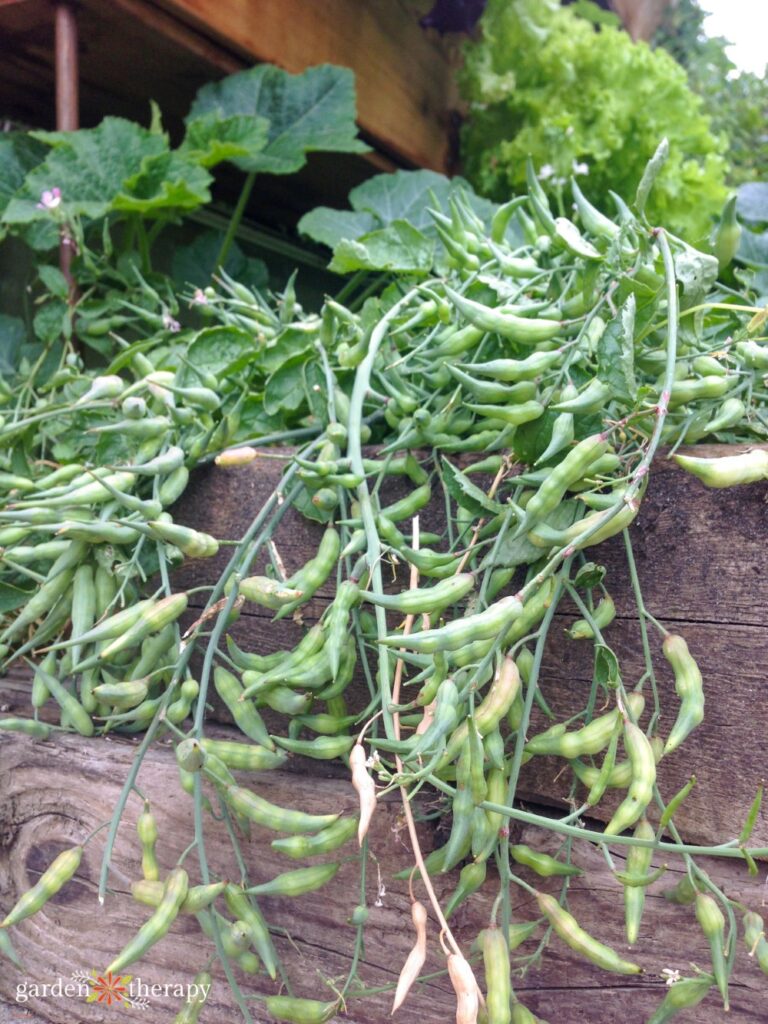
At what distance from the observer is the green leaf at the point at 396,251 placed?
3.03 ft

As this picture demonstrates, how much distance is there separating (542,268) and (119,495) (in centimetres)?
39

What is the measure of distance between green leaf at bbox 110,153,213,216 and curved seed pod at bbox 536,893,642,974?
1.00m

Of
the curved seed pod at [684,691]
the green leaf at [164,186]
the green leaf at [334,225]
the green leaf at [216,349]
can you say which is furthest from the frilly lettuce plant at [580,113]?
the curved seed pod at [684,691]

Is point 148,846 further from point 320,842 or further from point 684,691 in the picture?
point 684,691

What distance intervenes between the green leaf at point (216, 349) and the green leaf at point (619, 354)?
17.4 inches

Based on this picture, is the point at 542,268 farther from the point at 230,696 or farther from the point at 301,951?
the point at 301,951

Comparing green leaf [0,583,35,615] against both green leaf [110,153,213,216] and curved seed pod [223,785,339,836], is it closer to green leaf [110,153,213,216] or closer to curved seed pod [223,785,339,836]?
curved seed pod [223,785,339,836]

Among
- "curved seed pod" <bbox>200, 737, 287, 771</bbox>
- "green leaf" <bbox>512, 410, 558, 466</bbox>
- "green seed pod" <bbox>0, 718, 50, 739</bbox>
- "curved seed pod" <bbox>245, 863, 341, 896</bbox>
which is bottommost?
"green seed pod" <bbox>0, 718, 50, 739</bbox>

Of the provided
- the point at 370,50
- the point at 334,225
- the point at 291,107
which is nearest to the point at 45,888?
the point at 334,225

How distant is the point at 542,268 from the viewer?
72 centimetres

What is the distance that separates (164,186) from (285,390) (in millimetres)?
559

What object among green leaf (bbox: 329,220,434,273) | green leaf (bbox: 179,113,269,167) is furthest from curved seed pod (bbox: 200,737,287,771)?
green leaf (bbox: 179,113,269,167)

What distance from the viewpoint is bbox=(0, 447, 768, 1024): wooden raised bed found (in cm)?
56

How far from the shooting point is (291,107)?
142 cm
